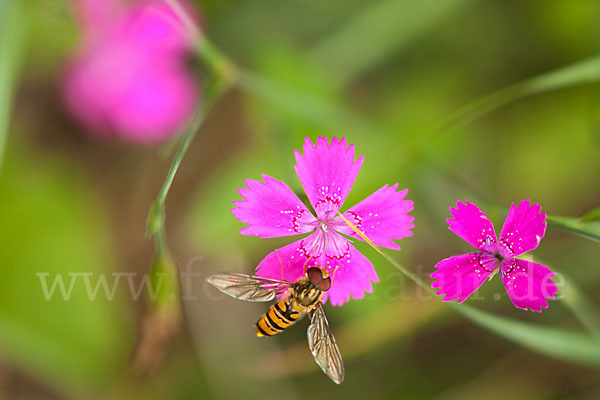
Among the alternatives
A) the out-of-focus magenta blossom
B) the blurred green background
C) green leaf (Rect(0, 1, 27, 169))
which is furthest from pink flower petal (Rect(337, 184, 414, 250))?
the out-of-focus magenta blossom

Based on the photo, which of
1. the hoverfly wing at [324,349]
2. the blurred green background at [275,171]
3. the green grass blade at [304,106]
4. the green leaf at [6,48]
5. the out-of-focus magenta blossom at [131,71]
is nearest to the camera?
the hoverfly wing at [324,349]

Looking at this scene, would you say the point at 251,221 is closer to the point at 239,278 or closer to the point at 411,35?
the point at 239,278

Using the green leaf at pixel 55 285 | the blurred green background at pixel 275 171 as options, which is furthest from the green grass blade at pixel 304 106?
the green leaf at pixel 55 285

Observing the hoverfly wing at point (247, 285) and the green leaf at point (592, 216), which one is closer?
the green leaf at point (592, 216)

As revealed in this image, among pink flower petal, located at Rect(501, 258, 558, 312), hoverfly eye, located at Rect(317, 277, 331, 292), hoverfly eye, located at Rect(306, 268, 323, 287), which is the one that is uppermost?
hoverfly eye, located at Rect(306, 268, 323, 287)

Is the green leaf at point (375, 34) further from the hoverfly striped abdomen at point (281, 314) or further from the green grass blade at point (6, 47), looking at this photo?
the hoverfly striped abdomen at point (281, 314)

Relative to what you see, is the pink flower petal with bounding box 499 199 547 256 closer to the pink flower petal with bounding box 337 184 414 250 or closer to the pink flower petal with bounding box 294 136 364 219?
the pink flower petal with bounding box 337 184 414 250
